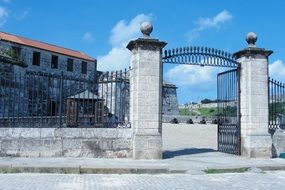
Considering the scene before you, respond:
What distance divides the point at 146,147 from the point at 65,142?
248 centimetres

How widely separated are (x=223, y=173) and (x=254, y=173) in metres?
0.86

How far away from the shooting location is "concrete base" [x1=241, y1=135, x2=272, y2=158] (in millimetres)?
12891

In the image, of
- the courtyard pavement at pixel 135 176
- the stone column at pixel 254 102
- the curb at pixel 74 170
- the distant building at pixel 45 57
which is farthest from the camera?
the distant building at pixel 45 57

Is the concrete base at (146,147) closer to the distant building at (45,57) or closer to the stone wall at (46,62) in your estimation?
A: the distant building at (45,57)

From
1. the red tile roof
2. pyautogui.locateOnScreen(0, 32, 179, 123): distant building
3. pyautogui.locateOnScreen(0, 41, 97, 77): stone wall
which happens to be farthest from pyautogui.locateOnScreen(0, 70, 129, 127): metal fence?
the red tile roof

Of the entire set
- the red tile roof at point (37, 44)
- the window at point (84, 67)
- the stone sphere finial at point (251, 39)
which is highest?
the red tile roof at point (37, 44)

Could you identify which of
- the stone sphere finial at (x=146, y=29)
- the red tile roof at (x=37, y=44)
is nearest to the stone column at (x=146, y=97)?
the stone sphere finial at (x=146, y=29)

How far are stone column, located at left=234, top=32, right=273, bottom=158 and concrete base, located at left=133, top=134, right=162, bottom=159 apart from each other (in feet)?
11.2

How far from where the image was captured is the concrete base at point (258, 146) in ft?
42.3

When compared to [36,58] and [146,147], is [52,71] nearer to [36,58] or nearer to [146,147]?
[36,58]

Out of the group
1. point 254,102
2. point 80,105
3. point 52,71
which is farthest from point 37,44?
point 254,102

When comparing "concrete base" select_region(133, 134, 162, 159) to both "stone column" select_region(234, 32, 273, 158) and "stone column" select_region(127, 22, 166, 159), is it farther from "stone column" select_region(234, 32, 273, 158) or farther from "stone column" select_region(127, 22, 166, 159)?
"stone column" select_region(234, 32, 273, 158)

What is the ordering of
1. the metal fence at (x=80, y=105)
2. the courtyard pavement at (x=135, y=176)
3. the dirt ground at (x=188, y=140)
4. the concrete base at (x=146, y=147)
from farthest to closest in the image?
1. the dirt ground at (x=188, y=140)
2. the metal fence at (x=80, y=105)
3. the concrete base at (x=146, y=147)
4. the courtyard pavement at (x=135, y=176)

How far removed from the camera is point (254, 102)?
43.2ft
